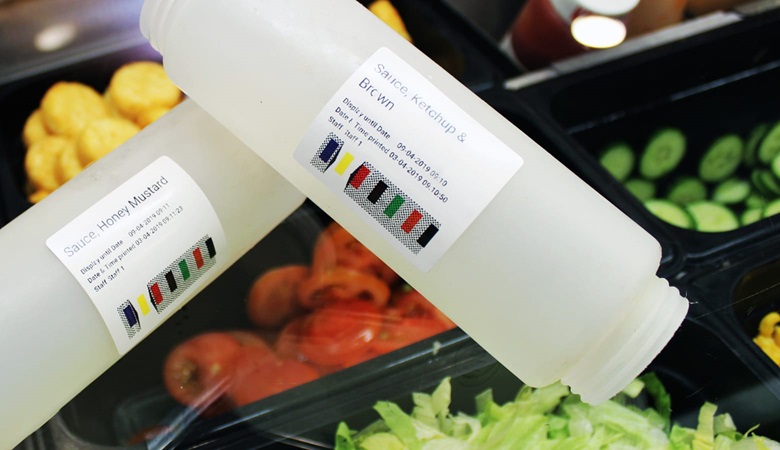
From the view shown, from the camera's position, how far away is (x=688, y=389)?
41.3 inches

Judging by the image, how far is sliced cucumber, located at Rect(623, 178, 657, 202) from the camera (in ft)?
4.57

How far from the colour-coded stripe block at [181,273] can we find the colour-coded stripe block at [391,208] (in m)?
0.18

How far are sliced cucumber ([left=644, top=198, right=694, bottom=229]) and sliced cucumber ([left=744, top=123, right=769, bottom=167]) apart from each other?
20cm

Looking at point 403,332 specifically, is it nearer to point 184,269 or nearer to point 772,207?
point 184,269

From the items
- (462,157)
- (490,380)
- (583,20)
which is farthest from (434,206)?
(583,20)

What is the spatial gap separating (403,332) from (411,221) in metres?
0.35

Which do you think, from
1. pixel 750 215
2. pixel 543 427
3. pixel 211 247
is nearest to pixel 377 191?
pixel 211 247

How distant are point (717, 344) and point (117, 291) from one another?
0.75 metres

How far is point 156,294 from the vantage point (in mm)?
734

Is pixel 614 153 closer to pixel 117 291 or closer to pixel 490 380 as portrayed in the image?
pixel 490 380

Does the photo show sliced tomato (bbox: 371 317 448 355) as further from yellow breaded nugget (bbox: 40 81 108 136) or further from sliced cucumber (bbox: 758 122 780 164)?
sliced cucumber (bbox: 758 122 780 164)

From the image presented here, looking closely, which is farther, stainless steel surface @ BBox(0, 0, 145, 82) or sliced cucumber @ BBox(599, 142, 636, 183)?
sliced cucumber @ BBox(599, 142, 636, 183)

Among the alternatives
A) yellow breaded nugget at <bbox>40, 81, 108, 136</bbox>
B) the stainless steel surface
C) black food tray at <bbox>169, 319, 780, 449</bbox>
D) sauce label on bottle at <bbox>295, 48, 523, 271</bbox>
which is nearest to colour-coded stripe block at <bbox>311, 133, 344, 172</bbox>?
sauce label on bottle at <bbox>295, 48, 523, 271</bbox>

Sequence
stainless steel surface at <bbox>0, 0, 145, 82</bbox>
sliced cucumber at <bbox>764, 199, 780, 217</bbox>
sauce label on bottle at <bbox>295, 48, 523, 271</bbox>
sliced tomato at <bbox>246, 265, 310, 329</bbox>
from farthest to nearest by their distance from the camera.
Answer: sliced cucumber at <bbox>764, 199, 780, 217</bbox> < stainless steel surface at <bbox>0, 0, 145, 82</bbox> < sliced tomato at <bbox>246, 265, 310, 329</bbox> < sauce label on bottle at <bbox>295, 48, 523, 271</bbox>
